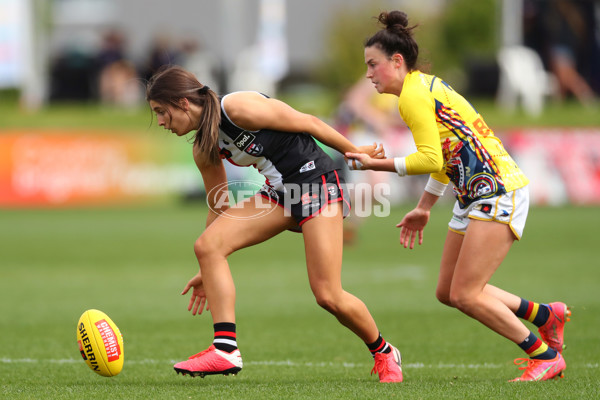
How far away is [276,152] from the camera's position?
19.1ft

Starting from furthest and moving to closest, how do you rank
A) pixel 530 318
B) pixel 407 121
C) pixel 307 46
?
pixel 307 46, pixel 530 318, pixel 407 121

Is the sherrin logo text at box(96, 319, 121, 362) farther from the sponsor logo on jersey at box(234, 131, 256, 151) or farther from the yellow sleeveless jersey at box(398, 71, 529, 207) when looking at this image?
the yellow sleeveless jersey at box(398, 71, 529, 207)

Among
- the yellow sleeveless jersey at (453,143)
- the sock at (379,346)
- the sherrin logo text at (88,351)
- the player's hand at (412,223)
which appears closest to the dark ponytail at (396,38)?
the yellow sleeveless jersey at (453,143)

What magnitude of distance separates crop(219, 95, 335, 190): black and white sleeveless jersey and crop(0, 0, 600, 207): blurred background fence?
19.9 ft

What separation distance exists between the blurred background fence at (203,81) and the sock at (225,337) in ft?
21.4

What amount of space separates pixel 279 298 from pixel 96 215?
10.9 metres

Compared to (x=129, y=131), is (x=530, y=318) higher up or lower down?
higher up

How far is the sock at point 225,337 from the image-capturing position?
5668mm

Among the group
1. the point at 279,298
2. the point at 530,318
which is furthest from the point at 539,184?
the point at 530,318

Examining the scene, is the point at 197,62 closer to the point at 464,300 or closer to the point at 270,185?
the point at 270,185

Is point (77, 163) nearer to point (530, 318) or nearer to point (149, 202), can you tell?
point (149, 202)

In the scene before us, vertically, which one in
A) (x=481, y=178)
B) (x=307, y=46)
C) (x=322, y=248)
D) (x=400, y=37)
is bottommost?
(x=307, y=46)

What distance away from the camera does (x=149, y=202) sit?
21391 millimetres

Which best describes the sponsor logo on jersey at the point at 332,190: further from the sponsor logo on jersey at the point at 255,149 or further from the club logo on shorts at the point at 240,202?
the sponsor logo on jersey at the point at 255,149
